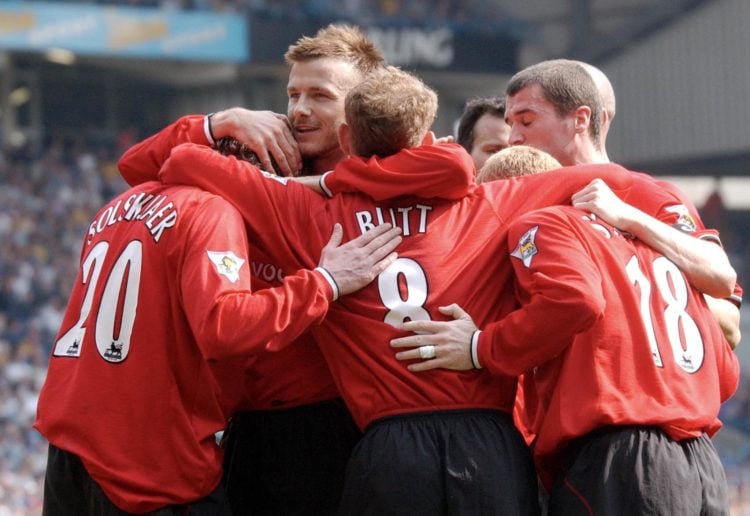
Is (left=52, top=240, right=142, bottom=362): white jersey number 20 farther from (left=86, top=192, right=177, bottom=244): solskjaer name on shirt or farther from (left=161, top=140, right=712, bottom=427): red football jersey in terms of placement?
(left=161, top=140, right=712, bottom=427): red football jersey

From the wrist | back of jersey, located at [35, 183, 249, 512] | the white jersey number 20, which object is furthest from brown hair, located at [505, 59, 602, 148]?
the white jersey number 20

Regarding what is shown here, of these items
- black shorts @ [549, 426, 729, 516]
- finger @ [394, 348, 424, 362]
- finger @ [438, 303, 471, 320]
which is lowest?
black shorts @ [549, 426, 729, 516]

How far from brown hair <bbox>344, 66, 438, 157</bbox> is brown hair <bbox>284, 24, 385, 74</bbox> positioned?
520 millimetres

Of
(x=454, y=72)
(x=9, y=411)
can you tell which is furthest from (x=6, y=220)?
(x=454, y=72)

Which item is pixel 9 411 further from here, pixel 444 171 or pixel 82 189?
pixel 444 171

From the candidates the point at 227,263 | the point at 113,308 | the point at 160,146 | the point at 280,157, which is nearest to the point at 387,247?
the point at 227,263

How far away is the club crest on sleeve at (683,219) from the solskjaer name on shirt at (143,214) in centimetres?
164

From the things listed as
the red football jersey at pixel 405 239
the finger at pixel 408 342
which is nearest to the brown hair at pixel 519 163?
the red football jersey at pixel 405 239

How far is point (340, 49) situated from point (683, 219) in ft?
4.35

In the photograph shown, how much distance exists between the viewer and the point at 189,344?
11.9 ft

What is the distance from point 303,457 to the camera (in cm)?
392

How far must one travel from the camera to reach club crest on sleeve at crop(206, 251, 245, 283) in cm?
342

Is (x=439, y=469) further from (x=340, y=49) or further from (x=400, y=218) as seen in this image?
(x=340, y=49)

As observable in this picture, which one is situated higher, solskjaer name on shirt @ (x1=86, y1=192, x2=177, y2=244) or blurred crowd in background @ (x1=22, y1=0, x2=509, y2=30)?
solskjaer name on shirt @ (x1=86, y1=192, x2=177, y2=244)
